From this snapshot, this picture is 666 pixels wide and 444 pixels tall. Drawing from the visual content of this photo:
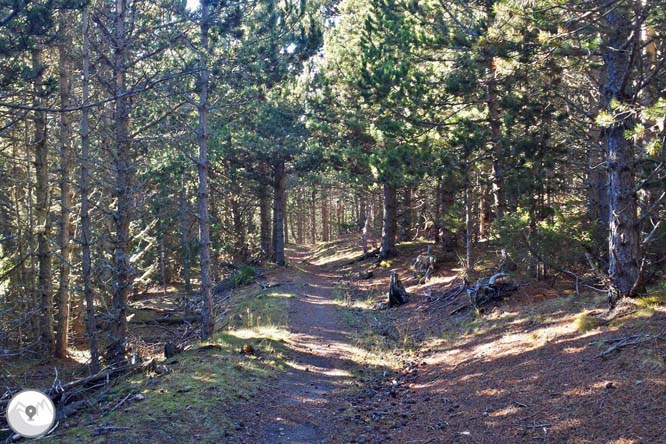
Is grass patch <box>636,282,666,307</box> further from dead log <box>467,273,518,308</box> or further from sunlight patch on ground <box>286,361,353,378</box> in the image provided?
sunlight patch on ground <box>286,361,353,378</box>

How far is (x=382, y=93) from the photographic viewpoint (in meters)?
16.2

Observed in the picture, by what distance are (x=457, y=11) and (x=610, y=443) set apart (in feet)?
42.7

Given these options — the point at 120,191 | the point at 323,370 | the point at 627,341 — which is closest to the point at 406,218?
the point at 323,370

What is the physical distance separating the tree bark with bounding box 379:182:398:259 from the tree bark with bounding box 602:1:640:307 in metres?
17.2

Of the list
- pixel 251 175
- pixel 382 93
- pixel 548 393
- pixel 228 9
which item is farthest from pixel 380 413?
pixel 251 175

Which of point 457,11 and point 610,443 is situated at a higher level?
point 457,11

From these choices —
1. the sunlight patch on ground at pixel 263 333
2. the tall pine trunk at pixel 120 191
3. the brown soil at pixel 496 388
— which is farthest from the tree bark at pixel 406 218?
the tall pine trunk at pixel 120 191

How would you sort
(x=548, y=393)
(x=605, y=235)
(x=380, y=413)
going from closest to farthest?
(x=548, y=393), (x=380, y=413), (x=605, y=235)

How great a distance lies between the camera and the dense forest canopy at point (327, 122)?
8.71 m

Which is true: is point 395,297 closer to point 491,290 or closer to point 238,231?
point 491,290

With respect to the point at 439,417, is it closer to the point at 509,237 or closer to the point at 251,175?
the point at 509,237

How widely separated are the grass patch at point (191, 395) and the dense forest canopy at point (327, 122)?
71.1 inches

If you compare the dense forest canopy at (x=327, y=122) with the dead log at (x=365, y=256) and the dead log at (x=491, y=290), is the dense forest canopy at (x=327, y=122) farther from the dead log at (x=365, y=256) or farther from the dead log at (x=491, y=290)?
the dead log at (x=365, y=256)

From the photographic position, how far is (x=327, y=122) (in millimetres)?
23469
